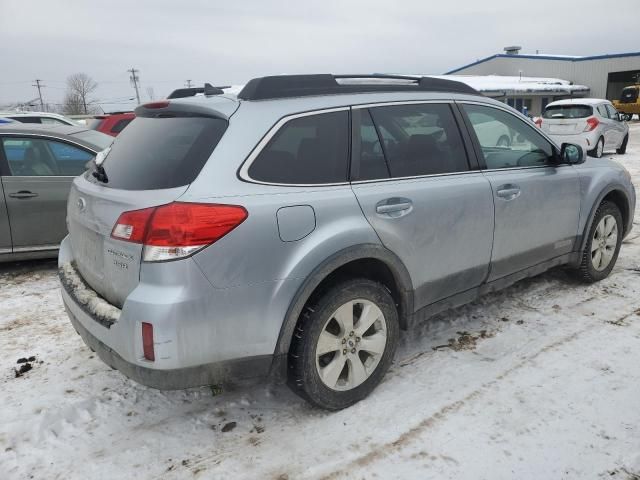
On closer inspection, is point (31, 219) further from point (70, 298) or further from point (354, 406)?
point (354, 406)

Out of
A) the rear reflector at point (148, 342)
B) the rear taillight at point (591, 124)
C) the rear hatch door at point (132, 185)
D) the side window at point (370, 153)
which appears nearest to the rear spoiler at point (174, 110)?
the rear hatch door at point (132, 185)

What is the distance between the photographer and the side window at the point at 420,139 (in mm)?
2908

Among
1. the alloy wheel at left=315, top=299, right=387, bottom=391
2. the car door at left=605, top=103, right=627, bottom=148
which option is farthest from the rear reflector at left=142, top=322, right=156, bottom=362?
the car door at left=605, top=103, right=627, bottom=148

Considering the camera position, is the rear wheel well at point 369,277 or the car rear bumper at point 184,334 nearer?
the car rear bumper at point 184,334

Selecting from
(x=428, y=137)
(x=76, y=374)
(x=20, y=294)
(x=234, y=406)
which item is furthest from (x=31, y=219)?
(x=428, y=137)

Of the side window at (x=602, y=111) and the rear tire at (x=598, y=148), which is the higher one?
the side window at (x=602, y=111)

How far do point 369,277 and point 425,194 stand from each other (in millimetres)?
582

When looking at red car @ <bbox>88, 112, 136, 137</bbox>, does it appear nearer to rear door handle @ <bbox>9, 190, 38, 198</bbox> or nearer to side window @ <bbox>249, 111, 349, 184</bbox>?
rear door handle @ <bbox>9, 190, 38, 198</bbox>

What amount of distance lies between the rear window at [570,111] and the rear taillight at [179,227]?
554 inches

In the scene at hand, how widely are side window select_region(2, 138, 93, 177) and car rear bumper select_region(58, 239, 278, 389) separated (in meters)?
3.17

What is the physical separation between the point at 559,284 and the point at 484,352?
5.19 ft

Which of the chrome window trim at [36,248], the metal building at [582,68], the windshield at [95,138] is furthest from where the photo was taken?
the metal building at [582,68]

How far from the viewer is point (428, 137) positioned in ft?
10.4

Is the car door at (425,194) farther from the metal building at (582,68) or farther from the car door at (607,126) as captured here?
the metal building at (582,68)
